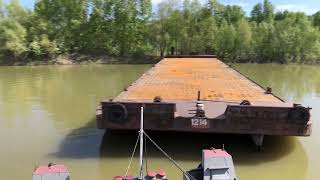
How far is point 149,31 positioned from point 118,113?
102 ft

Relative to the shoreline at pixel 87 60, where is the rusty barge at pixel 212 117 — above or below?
above

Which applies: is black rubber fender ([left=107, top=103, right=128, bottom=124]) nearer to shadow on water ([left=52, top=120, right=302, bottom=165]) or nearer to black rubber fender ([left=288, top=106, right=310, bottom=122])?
shadow on water ([left=52, top=120, right=302, bottom=165])

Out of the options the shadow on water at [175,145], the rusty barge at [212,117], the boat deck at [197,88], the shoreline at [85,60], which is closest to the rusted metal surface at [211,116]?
the rusty barge at [212,117]

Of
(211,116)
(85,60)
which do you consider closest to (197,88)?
(211,116)

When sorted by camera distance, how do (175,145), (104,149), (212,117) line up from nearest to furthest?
(212,117)
(104,149)
(175,145)

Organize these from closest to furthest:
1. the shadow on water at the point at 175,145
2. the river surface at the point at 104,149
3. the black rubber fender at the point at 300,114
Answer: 1. the river surface at the point at 104,149
2. the black rubber fender at the point at 300,114
3. the shadow on water at the point at 175,145

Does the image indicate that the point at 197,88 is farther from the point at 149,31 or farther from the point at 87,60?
the point at 149,31

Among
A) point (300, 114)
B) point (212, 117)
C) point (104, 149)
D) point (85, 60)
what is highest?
point (300, 114)

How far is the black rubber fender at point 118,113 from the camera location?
703 centimetres

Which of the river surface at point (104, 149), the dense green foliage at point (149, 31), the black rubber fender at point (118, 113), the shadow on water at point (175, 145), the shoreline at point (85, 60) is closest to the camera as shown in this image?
the river surface at point (104, 149)

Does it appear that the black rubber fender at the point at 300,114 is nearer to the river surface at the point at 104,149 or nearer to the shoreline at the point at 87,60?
the river surface at the point at 104,149

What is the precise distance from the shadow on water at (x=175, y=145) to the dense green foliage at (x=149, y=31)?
1078 inches

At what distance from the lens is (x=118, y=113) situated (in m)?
7.04

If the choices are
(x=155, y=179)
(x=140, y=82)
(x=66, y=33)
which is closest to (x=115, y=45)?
(x=66, y=33)
